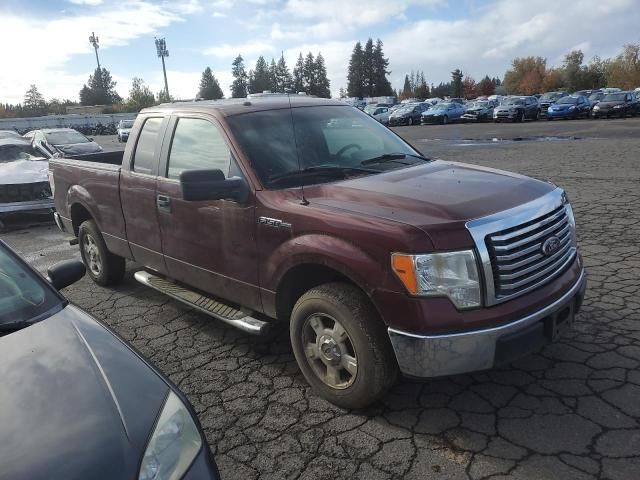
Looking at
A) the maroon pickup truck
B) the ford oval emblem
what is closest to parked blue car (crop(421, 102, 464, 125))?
the maroon pickup truck

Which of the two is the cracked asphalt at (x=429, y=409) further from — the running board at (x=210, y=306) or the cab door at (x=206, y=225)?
the cab door at (x=206, y=225)

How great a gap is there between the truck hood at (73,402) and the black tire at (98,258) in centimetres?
320

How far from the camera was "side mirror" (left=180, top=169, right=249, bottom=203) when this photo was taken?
3246mm

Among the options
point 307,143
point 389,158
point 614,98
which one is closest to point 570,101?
point 614,98

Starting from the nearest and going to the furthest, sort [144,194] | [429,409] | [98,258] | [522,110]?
[429,409]
[144,194]
[98,258]
[522,110]

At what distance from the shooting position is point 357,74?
11100 centimetres

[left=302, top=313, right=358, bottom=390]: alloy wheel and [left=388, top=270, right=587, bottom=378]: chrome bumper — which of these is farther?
[left=302, top=313, right=358, bottom=390]: alloy wheel

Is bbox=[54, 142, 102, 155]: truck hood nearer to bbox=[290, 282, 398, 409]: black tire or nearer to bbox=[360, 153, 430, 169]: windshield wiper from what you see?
bbox=[360, 153, 430, 169]: windshield wiper

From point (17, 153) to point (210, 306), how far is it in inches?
361

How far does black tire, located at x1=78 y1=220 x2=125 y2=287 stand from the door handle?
5.03 feet

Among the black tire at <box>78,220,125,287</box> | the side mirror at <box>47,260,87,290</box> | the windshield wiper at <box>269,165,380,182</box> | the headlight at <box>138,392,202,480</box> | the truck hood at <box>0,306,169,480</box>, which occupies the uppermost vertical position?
the windshield wiper at <box>269,165,380,182</box>

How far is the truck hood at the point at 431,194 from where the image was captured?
2871 mm

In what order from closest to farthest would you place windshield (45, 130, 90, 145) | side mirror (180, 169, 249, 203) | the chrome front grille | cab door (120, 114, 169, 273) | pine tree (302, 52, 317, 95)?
the chrome front grille, side mirror (180, 169, 249, 203), cab door (120, 114, 169, 273), windshield (45, 130, 90, 145), pine tree (302, 52, 317, 95)

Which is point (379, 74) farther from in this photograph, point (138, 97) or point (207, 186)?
point (207, 186)
